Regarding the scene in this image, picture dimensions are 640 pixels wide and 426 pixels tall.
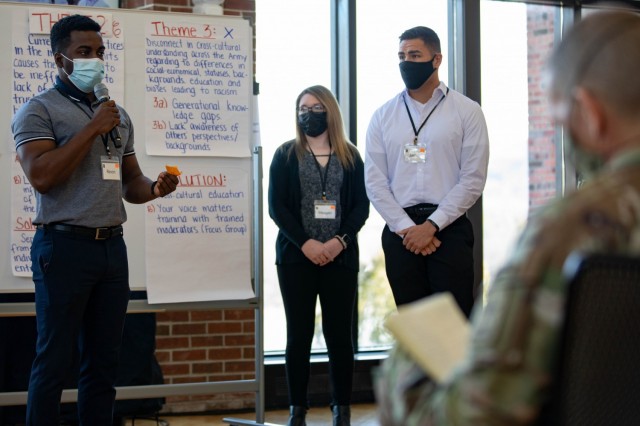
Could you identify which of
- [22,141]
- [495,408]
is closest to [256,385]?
[22,141]

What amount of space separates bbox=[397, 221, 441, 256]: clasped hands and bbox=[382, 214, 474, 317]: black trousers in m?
0.03

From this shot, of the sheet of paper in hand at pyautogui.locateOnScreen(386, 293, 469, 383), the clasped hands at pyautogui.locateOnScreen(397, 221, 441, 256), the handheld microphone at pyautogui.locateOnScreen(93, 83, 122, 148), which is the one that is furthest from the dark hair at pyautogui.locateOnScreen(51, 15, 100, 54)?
the sheet of paper in hand at pyautogui.locateOnScreen(386, 293, 469, 383)

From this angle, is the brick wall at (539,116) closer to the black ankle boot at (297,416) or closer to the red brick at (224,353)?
the red brick at (224,353)

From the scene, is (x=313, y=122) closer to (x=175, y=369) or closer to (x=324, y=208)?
(x=324, y=208)

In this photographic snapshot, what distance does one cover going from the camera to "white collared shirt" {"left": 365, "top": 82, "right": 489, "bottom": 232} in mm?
Result: 3262

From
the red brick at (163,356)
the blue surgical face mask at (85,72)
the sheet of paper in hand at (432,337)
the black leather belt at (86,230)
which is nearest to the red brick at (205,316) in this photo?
the red brick at (163,356)

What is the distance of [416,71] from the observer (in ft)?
11.0

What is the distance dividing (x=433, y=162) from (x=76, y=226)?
1.54 meters

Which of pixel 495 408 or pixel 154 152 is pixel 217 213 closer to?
pixel 154 152

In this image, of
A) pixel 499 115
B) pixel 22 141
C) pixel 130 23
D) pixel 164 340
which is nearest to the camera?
pixel 22 141

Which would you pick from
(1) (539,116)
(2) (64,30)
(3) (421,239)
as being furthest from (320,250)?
(1) (539,116)

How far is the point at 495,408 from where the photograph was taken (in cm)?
77

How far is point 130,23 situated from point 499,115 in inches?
102

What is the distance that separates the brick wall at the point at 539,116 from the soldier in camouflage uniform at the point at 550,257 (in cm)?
431
